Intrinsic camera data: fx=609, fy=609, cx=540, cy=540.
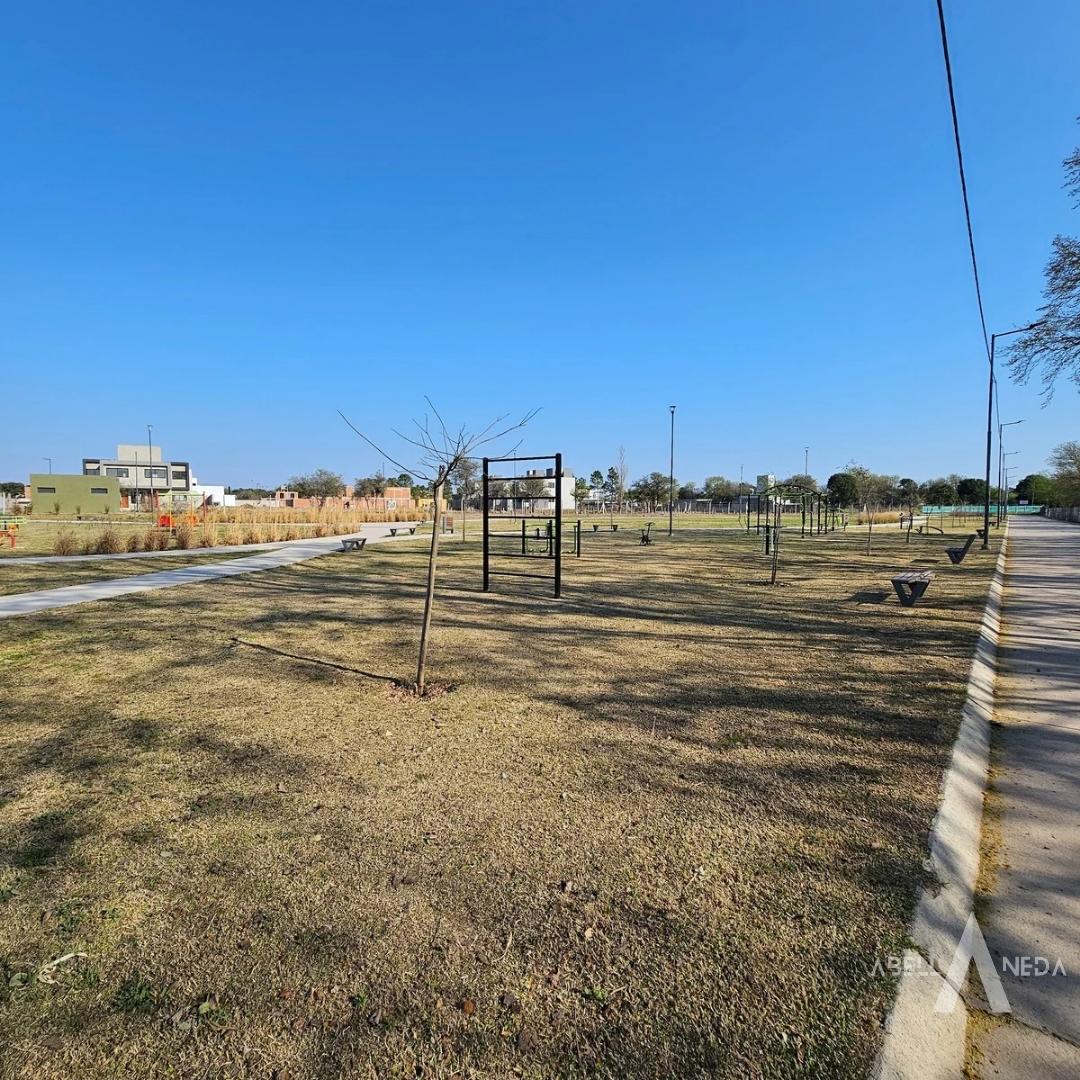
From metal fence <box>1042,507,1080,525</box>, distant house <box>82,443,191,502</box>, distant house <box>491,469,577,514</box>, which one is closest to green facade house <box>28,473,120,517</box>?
distant house <box>82,443,191,502</box>

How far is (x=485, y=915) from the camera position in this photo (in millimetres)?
2371

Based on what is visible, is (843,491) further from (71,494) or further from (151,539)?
(71,494)

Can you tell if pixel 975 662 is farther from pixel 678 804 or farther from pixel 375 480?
pixel 375 480

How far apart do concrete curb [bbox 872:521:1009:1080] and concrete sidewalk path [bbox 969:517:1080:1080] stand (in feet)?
0.28

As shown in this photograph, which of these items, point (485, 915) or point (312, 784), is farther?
point (312, 784)

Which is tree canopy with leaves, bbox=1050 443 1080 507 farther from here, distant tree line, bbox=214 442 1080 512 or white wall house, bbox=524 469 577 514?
white wall house, bbox=524 469 577 514

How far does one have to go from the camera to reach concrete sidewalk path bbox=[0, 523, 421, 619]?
9.26 m

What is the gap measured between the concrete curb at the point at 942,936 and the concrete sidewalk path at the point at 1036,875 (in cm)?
9

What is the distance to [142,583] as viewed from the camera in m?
11.7

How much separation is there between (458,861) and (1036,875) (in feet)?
8.52

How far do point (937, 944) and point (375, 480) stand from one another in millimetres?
89380

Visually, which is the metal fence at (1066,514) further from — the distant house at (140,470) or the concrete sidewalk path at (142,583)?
the distant house at (140,470)

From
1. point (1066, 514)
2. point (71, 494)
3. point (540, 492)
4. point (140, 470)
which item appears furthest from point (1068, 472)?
point (140, 470)

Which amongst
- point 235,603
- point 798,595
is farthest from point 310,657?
point 798,595
